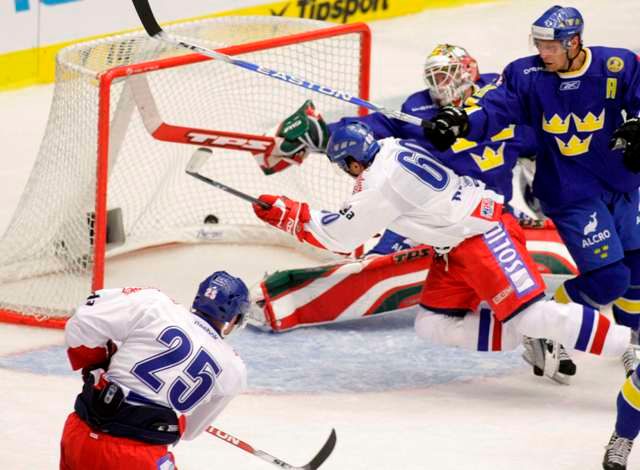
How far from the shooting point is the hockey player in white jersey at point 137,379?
12.9 ft

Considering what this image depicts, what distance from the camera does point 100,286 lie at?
5820 millimetres

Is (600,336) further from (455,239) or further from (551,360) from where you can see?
(455,239)

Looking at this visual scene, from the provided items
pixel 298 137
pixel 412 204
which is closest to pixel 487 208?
pixel 412 204

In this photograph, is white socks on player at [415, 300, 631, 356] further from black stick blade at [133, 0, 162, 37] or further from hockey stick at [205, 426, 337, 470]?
black stick blade at [133, 0, 162, 37]

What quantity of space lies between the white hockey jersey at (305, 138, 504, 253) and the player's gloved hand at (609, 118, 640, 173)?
1.55 feet

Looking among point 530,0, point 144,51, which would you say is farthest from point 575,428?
point 530,0

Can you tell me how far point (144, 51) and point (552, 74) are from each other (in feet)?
5.60

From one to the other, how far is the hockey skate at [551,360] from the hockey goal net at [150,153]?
1.55m

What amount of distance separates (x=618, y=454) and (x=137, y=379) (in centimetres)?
141

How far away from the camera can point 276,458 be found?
4.41 m

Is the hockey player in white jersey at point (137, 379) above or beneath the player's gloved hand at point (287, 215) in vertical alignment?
above

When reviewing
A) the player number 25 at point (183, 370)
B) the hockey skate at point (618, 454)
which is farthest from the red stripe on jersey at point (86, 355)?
the hockey skate at point (618, 454)

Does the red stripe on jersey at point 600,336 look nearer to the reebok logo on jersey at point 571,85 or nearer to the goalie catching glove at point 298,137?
the reebok logo on jersey at point 571,85

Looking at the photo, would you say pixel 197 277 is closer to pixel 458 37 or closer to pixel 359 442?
pixel 359 442
